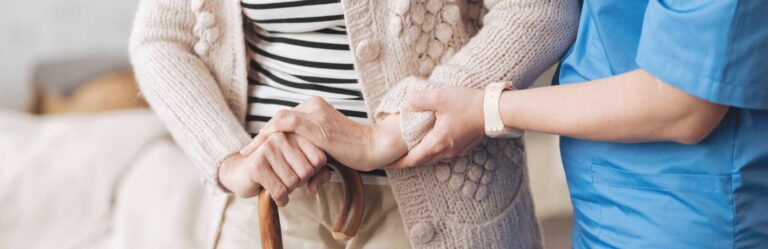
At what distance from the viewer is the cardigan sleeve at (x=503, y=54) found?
983mm

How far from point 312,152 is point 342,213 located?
9cm

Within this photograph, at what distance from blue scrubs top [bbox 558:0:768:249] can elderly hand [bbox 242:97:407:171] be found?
0.68ft

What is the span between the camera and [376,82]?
3.48 ft

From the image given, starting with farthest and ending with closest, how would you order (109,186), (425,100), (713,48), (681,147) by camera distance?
(109,186) → (425,100) → (681,147) → (713,48)

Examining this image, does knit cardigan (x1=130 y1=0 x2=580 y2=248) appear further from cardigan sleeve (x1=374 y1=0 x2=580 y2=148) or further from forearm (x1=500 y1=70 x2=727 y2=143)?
forearm (x1=500 y1=70 x2=727 y2=143)

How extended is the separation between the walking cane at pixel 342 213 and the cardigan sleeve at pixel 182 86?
114mm

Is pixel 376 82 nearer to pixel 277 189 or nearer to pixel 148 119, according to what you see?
pixel 277 189

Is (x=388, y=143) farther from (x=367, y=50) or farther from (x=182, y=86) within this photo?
(x=182, y=86)

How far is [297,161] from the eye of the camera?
0.97 meters

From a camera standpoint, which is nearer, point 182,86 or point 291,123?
point 291,123

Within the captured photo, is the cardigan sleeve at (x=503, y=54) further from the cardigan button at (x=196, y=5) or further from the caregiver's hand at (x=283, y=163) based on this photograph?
the cardigan button at (x=196, y=5)

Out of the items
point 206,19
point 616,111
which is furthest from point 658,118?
point 206,19

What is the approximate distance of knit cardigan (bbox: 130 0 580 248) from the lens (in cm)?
101

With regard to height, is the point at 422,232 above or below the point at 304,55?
below
